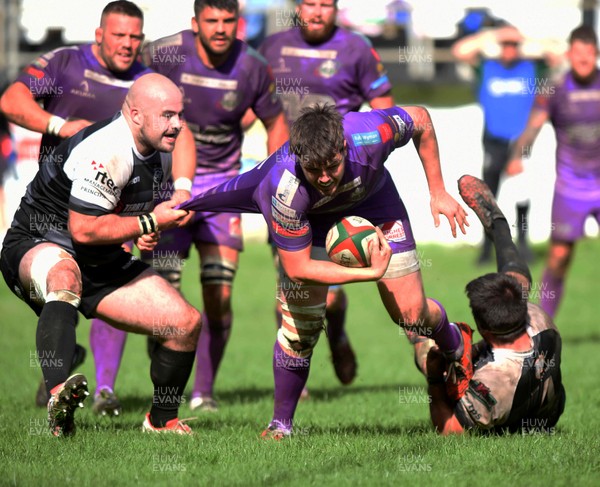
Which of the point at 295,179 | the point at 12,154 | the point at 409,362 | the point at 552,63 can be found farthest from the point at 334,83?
the point at 12,154

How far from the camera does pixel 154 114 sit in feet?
22.0

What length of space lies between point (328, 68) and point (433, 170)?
266cm

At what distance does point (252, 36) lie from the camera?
63.7 ft

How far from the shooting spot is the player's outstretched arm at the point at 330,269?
6.32m

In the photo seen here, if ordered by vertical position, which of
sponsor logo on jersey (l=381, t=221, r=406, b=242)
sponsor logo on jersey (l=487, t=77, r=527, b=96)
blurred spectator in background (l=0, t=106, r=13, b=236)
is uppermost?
sponsor logo on jersey (l=381, t=221, r=406, b=242)

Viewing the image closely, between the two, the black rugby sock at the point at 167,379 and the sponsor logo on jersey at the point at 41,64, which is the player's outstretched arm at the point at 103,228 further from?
the sponsor logo on jersey at the point at 41,64

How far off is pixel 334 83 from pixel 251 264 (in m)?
9.85

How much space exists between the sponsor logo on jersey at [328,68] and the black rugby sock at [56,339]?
148 inches

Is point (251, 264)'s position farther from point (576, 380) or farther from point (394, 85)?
point (576, 380)

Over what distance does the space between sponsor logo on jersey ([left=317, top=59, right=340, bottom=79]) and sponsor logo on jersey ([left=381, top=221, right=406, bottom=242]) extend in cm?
275

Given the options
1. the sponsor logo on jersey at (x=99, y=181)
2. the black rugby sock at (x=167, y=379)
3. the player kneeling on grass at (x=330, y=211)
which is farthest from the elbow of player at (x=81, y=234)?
the black rugby sock at (x=167, y=379)

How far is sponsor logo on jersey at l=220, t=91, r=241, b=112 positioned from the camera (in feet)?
29.4

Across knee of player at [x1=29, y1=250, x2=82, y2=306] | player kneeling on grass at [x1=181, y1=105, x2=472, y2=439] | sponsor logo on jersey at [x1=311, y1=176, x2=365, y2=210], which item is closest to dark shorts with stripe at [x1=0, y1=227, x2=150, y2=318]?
knee of player at [x1=29, y1=250, x2=82, y2=306]

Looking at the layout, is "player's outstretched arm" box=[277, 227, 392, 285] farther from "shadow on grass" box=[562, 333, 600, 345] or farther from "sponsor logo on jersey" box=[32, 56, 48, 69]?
"shadow on grass" box=[562, 333, 600, 345]
